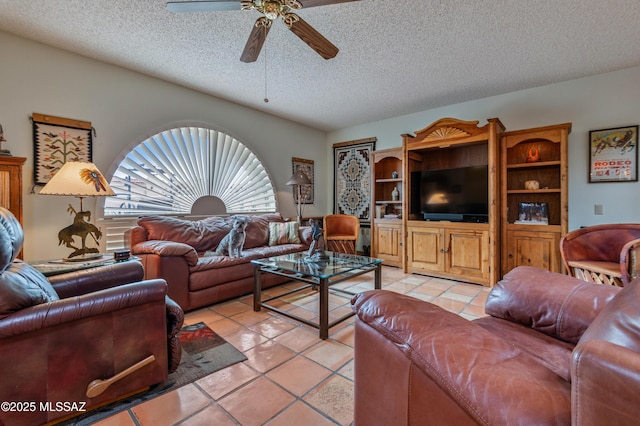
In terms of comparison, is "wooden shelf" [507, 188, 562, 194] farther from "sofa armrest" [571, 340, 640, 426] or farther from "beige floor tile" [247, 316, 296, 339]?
"sofa armrest" [571, 340, 640, 426]

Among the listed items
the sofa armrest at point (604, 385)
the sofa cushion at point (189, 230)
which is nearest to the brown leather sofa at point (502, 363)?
the sofa armrest at point (604, 385)

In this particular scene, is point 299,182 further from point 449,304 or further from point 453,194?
point 449,304

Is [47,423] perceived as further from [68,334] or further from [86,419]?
[68,334]

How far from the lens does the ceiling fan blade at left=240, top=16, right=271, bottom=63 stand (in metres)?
1.84

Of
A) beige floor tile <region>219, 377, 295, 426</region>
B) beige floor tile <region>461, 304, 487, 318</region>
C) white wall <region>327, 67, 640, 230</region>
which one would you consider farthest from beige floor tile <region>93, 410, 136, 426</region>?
white wall <region>327, 67, 640, 230</region>

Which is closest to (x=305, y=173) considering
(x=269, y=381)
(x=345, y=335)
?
(x=345, y=335)

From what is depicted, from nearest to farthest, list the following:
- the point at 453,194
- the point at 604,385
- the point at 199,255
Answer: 1. the point at 604,385
2. the point at 199,255
3. the point at 453,194

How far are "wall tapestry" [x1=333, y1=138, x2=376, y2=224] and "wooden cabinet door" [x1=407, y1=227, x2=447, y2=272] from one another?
51.2 inches

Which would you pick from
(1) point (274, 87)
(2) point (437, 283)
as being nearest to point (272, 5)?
(1) point (274, 87)

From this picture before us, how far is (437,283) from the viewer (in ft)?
11.8

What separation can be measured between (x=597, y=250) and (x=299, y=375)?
10.4 ft

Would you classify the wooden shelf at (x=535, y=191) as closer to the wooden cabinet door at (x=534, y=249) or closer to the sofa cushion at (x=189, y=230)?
the wooden cabinet door at (x=534, y=249)

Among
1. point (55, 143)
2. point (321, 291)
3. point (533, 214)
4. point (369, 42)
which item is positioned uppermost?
point (369, 42)

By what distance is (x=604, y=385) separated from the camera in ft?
1.73
